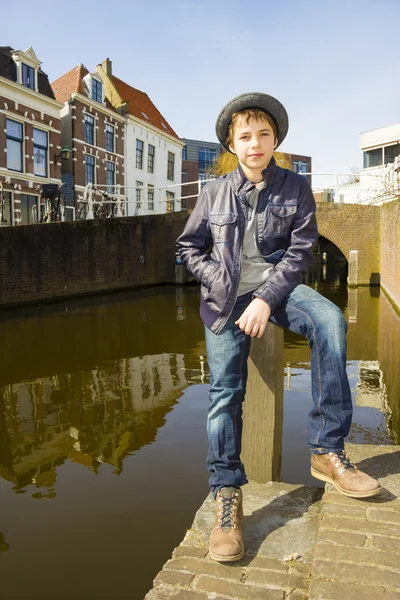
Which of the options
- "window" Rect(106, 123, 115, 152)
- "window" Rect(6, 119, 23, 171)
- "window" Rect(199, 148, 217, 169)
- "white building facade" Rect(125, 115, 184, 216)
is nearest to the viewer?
"window" Rect(6, 119, 23, 171)

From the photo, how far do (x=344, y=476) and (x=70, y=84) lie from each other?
24443 millimetres

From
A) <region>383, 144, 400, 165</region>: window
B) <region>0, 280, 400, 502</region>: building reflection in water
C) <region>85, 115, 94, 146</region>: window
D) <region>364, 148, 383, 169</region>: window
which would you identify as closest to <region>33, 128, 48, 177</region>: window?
<region>85, 115, 94, 146</region>: window

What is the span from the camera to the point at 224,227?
7.19ft

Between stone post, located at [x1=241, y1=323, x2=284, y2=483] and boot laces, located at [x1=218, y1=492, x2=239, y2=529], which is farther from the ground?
stone post, located at [x1=241, y1=323, x2=284, y2=483]

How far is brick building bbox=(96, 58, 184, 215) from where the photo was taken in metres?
26.1

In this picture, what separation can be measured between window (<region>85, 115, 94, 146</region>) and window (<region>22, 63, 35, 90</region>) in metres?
4.18

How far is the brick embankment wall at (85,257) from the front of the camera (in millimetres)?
12930

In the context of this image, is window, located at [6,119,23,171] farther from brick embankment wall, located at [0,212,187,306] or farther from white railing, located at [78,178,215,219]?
brick embankment wall, located at [0,212,187,306]

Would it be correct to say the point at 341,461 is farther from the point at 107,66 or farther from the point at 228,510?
the point at 107,66

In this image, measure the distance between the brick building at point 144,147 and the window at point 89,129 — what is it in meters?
2.66

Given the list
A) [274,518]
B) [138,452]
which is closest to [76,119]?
[138,452]

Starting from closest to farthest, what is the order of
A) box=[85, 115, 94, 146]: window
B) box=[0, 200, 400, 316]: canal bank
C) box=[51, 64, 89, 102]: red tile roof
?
box=[0, 200, 400, 316]: canal bank
box=[51, 64, 89, 102]: red tile roof
box=[85, 115, 94, 146]: window

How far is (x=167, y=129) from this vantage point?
31.2m

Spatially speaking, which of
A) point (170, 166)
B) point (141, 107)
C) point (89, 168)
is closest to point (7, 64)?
point (89, 168)
